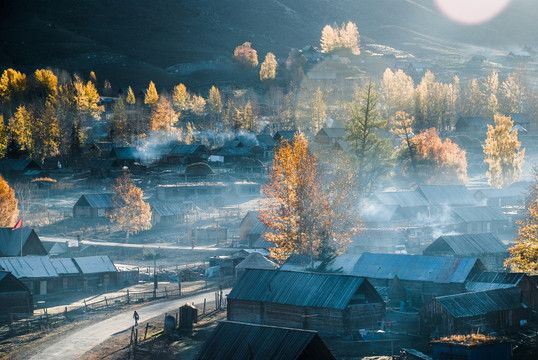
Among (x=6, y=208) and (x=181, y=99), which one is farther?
(x=181, y=99)

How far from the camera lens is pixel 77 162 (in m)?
113

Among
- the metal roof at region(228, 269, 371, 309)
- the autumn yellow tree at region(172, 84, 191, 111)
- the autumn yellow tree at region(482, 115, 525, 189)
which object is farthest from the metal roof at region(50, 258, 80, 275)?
the autumn yellow tree at region(172, 84, 191, 111)

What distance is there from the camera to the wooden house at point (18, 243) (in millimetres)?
64250

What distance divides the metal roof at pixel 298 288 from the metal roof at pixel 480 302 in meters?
5.07

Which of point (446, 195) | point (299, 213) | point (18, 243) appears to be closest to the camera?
point (299, 213)

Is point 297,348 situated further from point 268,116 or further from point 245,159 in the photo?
point 268,116

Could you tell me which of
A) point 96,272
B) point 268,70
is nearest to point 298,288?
point 96,272

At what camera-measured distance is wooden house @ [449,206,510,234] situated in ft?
256

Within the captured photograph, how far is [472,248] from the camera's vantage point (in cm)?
6144

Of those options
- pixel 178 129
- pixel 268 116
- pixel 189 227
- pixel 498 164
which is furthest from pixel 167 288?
pixel 268 116

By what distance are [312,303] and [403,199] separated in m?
39.9

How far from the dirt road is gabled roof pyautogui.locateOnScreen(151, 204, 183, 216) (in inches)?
1223

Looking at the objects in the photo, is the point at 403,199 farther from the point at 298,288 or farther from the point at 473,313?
the point at 473,313

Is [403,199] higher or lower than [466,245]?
higher
